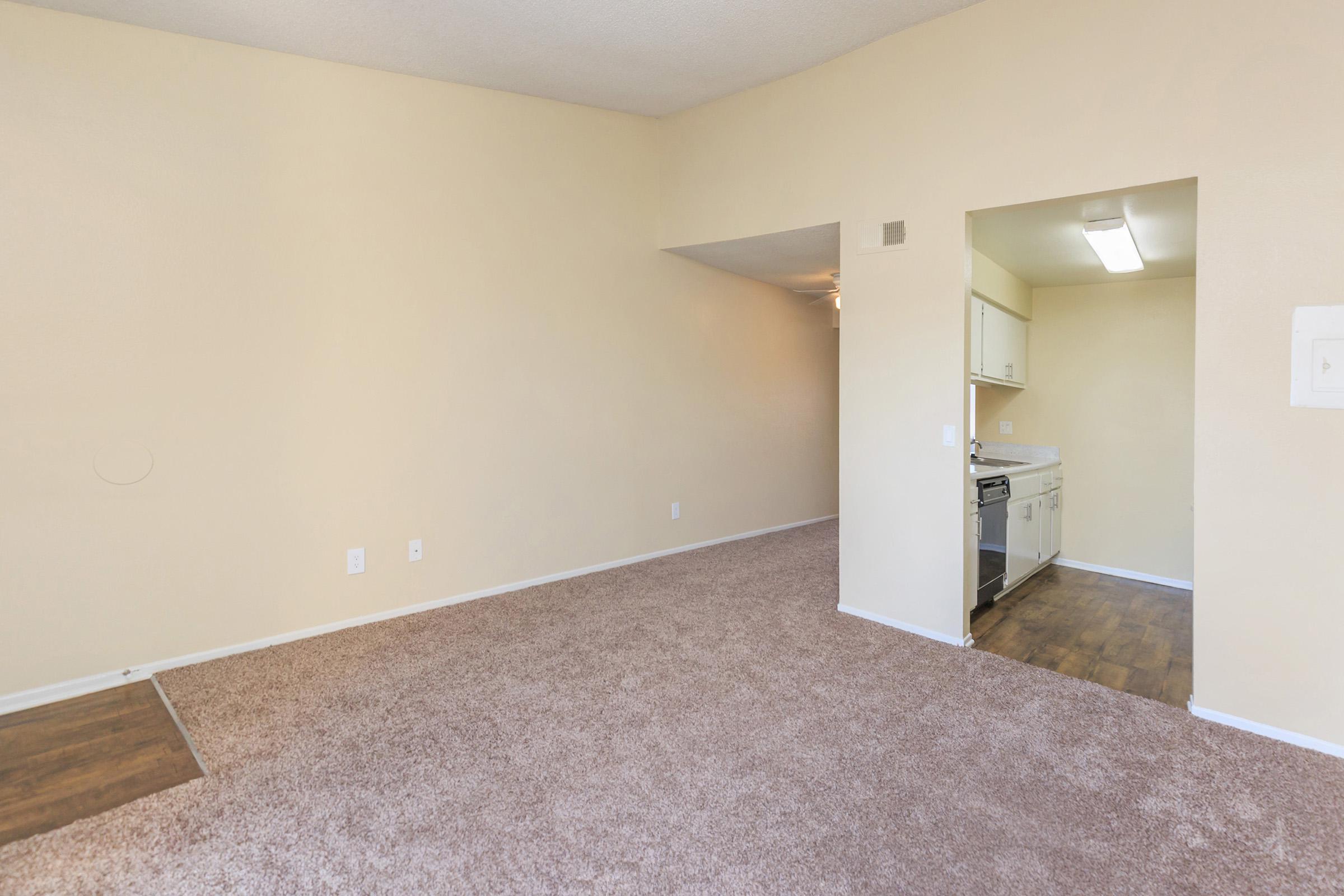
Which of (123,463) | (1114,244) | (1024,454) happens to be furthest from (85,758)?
(1024,454)

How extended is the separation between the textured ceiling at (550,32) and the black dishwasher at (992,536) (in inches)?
100

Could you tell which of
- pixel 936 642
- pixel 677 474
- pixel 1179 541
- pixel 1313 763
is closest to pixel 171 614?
pixel 677 474

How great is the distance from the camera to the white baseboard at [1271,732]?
230 cm

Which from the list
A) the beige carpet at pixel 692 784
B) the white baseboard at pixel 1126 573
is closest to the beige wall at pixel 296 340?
the beige carpet at pixel 692 784

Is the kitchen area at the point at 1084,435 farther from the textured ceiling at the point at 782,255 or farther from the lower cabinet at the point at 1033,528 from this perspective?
the textured ceiling at the point at 782,255

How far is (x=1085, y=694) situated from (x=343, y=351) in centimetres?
387

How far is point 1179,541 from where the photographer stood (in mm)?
4543

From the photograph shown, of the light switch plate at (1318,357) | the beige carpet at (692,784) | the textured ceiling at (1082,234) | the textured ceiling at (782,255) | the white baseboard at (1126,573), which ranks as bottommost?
the beige carpet at (692,784)

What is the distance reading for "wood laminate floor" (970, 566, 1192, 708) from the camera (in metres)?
3.01

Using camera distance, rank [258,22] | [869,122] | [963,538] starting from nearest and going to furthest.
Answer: [258,22] < [963,538] < [869,122]

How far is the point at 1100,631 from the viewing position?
Result: 360 centimetres

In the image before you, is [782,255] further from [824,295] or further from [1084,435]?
[1084,435]

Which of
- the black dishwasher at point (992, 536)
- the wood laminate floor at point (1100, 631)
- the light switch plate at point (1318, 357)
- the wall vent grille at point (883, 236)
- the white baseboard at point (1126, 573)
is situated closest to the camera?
the light switch plate at point (1318, 357)

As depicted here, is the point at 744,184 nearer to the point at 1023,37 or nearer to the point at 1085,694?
the point at 1023,37
